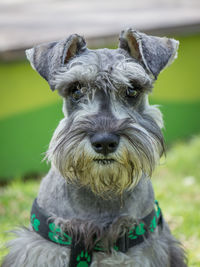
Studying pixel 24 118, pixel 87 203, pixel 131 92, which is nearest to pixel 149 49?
pixel 131 92

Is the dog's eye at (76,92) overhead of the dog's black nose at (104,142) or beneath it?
overhead

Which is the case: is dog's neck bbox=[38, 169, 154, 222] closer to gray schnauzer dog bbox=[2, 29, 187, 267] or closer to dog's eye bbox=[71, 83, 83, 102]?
gray schnauzer dog bbox=[2, 29, 187, 267]

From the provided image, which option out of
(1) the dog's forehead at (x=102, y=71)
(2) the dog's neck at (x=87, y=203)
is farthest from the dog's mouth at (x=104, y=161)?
(1) the dog's forehead at (x=102, y=71)

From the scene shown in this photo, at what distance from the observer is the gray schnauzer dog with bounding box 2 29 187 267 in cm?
299

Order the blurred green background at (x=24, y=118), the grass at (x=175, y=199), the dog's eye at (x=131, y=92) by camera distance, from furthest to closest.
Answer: the blurred green background at (x=24, y=118), the grass at (x=175, y=199), the dog's eye at (x=131, y=92)

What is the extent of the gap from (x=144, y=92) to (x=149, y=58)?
23 centimetres

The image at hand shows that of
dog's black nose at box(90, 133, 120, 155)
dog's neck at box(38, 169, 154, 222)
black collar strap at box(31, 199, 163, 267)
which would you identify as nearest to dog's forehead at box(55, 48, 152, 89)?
dog's black nose at box(90, 133, 120, 155)

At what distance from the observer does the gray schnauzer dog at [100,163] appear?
118 inches

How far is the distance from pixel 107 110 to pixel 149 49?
52cm

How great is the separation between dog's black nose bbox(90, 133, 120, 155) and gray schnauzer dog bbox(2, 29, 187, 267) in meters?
0.03

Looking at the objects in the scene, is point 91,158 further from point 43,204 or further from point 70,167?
point 43,204

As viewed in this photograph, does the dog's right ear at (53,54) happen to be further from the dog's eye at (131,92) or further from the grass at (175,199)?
the grass at (175,199)

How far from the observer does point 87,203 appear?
3.27 meters

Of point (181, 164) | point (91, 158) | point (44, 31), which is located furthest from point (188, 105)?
point (91, 158)
